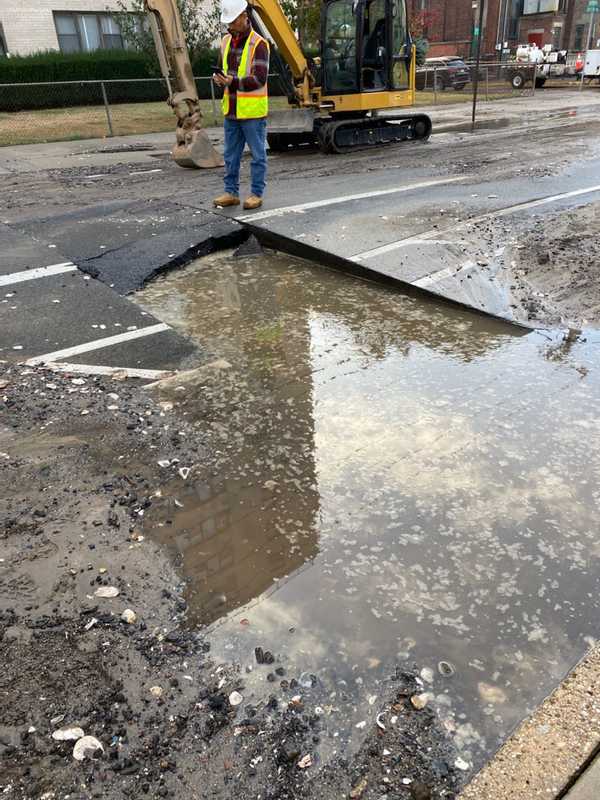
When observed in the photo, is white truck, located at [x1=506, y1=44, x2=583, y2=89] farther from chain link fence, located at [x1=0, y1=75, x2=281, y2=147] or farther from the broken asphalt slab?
the broken asphalt slab

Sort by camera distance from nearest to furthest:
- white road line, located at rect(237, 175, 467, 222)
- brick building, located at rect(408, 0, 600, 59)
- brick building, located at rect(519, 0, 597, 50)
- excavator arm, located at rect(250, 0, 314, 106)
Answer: white road line, located at rect(237, 175, 467, 222), excavator arm, located at rect(250, 0, 314, 106), brick building, located at rect(519, 0, 597, 50), brick building, located at rect(408, 0, 600, 59)

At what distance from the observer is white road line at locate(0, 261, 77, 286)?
221 inches

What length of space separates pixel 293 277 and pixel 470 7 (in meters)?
59.4

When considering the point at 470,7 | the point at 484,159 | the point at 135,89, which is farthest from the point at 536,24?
the point at 484,159

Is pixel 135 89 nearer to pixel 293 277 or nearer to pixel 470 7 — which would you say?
pixel 293 277

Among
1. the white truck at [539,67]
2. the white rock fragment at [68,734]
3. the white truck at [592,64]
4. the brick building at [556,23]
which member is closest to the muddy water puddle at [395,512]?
the white rock fragment at [68,734]

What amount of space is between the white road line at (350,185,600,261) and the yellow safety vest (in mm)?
2350

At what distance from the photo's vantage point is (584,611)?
233 cm

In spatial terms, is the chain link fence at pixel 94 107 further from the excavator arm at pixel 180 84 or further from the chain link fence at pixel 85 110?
the excavator arm at pixel 180 84

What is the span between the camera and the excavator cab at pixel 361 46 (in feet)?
39.4

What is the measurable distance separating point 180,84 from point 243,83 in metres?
3.12

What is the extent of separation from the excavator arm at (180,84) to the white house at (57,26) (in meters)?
18.9

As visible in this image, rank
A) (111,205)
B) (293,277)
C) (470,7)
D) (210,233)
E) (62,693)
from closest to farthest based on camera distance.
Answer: (62,693)
(293,277)
(210,233)
(111,205)
(470,7)

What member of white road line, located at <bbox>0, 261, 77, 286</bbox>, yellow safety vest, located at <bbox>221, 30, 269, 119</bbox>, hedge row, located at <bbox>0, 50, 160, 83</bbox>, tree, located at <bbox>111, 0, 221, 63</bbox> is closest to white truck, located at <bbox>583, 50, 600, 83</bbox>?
tree, located at <bbox>111, 0, 221, 63</bbox>
